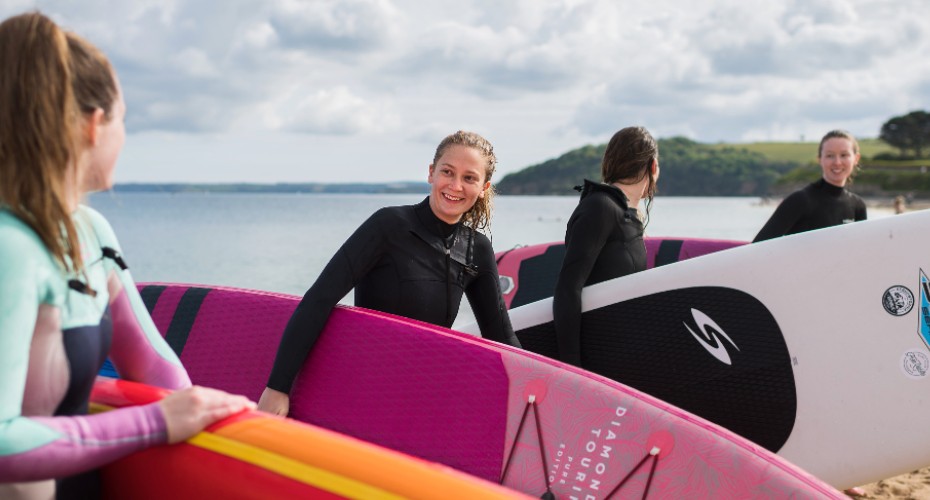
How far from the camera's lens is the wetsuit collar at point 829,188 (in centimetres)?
416

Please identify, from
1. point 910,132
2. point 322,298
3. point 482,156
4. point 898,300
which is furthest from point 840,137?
point 910,132

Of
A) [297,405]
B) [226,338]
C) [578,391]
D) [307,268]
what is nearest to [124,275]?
[297,405]

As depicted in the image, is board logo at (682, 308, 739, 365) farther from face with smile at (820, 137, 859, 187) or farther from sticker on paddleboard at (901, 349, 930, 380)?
face with smile at (820, 137, 859, 187)

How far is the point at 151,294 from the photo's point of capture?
3318 mm

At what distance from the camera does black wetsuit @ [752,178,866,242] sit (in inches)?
159

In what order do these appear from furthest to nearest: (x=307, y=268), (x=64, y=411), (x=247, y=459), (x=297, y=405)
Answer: (x=307, y=268), (x=297, y=405), (x=247, y=459), (x=64, y=411)

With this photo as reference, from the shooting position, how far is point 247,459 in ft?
4.28

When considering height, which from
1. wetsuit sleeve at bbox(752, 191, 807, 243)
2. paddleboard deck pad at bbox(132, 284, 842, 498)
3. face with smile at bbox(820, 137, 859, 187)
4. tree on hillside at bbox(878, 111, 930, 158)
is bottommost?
paddleboard deck pad at bbox(132, 284, 842, 498)

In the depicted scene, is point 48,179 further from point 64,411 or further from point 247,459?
point 247,459

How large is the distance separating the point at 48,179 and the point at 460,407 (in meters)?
1.52

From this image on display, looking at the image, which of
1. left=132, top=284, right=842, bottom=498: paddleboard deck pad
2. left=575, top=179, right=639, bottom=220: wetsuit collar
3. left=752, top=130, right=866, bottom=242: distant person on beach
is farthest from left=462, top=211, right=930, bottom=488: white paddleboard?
left=132, top=284, right=842, bottom=498: paddleboard deck pad

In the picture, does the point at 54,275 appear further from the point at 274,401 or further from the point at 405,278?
the point at 405,278

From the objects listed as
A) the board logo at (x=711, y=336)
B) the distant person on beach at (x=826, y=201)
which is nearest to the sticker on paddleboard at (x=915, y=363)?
the board logo at (x=711, y=336)

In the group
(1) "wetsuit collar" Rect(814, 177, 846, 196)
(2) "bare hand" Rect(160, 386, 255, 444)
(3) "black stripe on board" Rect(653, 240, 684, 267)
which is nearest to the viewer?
(2) "bare hand" Rect(160, 386, 255, 444)
